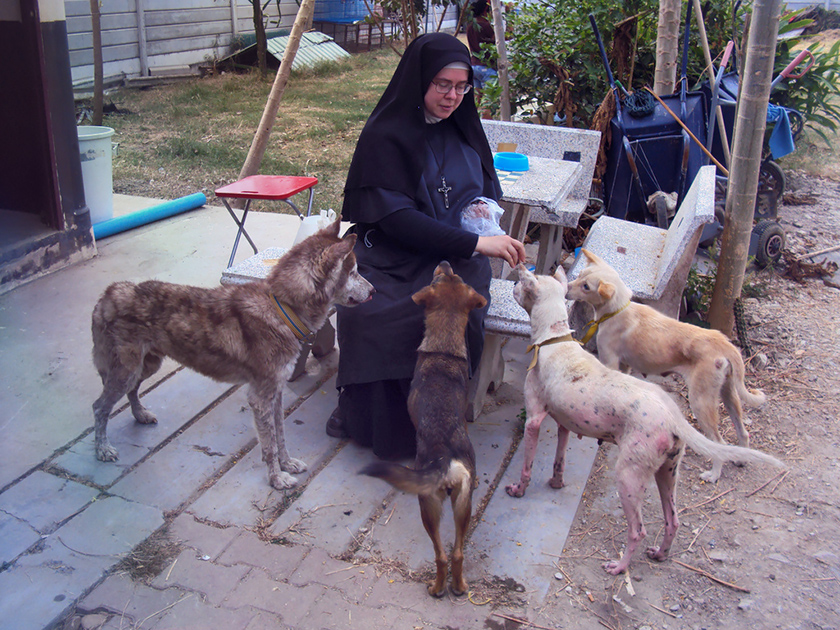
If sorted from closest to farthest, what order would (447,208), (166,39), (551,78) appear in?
(447,208)
(551,78)
(166,39)

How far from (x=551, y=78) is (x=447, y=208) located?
4.31m

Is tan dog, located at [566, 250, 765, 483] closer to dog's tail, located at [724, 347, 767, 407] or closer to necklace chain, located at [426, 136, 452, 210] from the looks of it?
dog's tail, located at [724, 347, 767, 407]

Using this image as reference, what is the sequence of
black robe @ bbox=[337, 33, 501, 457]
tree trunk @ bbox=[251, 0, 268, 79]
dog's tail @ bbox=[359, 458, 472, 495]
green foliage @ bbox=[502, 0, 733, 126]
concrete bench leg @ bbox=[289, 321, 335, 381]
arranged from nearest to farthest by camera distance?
dog's tail @ bbox=[359, 458, 472, 495], black robe @ bbox=[337, 33, 501, 457], concrete bench leg @ bbox=[289, 321, 335, 381], green foliage @ bbox=[502, 0, 733, 126], tree trunk @ bbox=[251, 0, 268, 79]

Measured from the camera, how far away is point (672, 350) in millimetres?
3502

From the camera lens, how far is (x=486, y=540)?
3.07 meters

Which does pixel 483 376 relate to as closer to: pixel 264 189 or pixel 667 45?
pixel 264 189

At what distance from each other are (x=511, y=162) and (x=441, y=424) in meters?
2.77

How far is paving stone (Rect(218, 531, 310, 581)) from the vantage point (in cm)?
287

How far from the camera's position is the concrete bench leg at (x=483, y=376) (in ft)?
12.7

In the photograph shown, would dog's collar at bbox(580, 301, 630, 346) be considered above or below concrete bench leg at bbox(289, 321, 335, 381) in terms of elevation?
above

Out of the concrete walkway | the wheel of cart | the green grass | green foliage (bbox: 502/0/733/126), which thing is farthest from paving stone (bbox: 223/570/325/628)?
green foliage (bbox: 502/0/733/126)

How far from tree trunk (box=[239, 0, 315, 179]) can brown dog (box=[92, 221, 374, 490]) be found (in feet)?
13.9

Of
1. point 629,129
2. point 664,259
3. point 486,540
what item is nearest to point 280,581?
point 486,540

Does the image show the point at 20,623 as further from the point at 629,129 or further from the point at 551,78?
the point at 551,78
